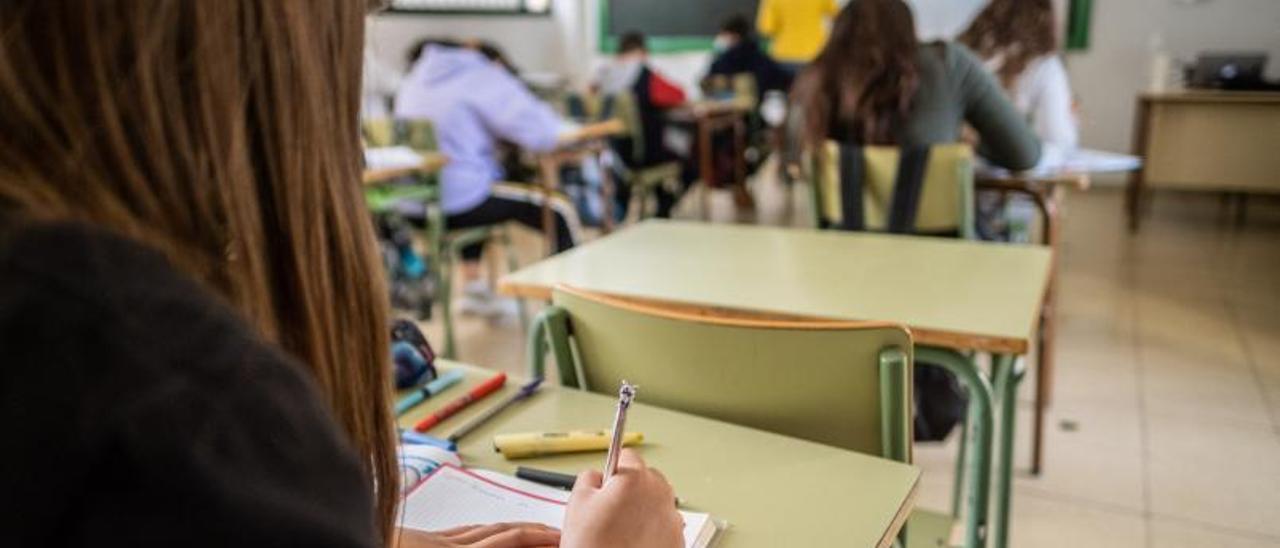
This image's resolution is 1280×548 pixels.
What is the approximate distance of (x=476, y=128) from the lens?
3562mm

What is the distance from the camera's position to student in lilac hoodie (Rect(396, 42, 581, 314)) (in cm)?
343

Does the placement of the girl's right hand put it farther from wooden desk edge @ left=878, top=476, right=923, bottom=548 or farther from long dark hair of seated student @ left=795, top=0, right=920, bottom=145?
long dark hair of seated student @ left=795, top=0, right=920, bottom=145

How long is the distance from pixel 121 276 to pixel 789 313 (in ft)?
3.72

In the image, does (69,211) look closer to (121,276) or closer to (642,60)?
(121,276)

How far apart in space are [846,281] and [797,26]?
5615mm

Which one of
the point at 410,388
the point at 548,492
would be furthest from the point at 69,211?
the point at 410,388

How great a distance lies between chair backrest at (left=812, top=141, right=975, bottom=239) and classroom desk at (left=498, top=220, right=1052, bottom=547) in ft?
1.48

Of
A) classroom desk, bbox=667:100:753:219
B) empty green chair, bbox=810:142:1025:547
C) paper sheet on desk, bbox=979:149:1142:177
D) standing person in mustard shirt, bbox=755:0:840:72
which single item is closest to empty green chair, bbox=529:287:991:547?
empty green chair, bbox=810:142:1025:547

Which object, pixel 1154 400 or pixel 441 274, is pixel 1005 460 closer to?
pixel 1154 400

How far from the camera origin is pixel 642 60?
5445mm

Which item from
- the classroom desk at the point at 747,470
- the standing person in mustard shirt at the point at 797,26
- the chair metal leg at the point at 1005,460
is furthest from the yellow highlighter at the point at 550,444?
the standing person in mustard shirt at the point at 797,26

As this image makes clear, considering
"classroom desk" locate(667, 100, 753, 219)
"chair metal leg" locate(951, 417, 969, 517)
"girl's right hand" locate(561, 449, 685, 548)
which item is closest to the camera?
"girl's right hand" locate(561, 449, 685, 548)

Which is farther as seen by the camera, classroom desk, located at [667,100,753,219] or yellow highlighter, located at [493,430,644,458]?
classroom desk, located at [667,100,753,219]

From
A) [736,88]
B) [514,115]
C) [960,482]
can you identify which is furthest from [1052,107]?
[736,88]
